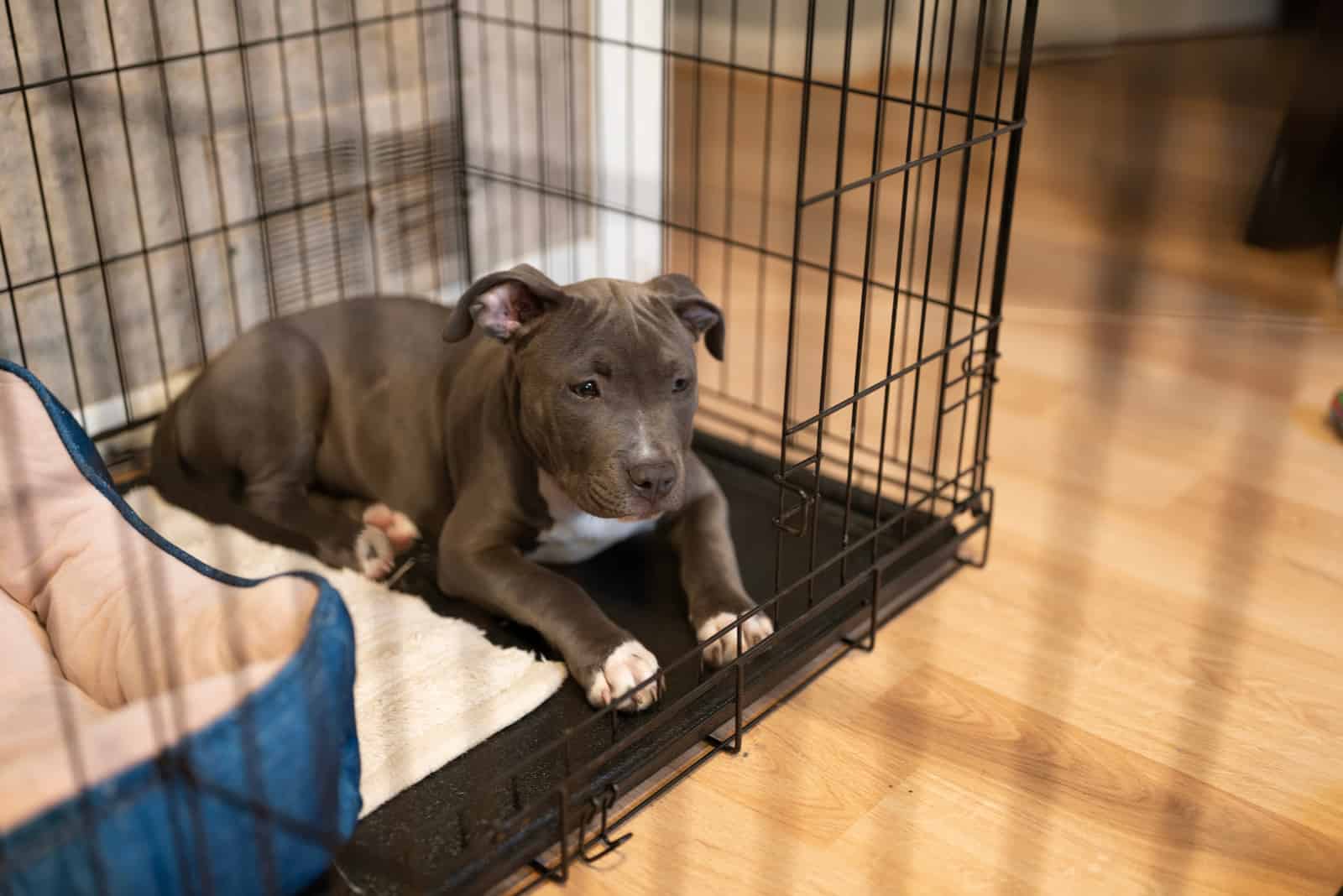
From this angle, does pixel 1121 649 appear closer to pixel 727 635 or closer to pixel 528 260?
pixel 727 635

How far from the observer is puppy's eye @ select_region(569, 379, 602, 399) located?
2.18 m

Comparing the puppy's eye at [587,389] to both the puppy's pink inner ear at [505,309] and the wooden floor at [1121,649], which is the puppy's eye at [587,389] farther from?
the wooden floor at [1121,649]

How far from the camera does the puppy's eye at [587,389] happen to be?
2.18m

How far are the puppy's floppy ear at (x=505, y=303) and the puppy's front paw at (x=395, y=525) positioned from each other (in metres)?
0.58

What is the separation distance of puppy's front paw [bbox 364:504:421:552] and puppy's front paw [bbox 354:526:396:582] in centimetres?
5

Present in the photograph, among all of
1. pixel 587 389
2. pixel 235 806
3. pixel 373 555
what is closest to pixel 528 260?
pixel 373 555

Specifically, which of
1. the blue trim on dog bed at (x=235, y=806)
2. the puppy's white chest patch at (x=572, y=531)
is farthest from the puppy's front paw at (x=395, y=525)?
the blue trim on dog bed at (x=235, y=806)

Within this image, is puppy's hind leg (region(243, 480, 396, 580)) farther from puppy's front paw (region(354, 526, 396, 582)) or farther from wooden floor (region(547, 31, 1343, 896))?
wooden floor (region(547, 31, 1343, 896))

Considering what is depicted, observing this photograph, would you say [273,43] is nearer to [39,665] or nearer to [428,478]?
[428,478]

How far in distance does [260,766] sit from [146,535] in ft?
2.25

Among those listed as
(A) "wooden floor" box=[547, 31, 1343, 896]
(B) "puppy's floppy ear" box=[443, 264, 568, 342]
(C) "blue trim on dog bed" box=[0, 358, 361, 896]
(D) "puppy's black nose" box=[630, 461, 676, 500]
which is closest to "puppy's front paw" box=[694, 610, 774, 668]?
(A) "wooden floor" box=[547, 31, 1343, 896]

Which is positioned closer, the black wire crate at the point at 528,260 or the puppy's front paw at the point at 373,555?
the black wire crate at the point at 528,260

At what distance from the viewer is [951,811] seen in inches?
82.3

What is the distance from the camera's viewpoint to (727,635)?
2.29 m
